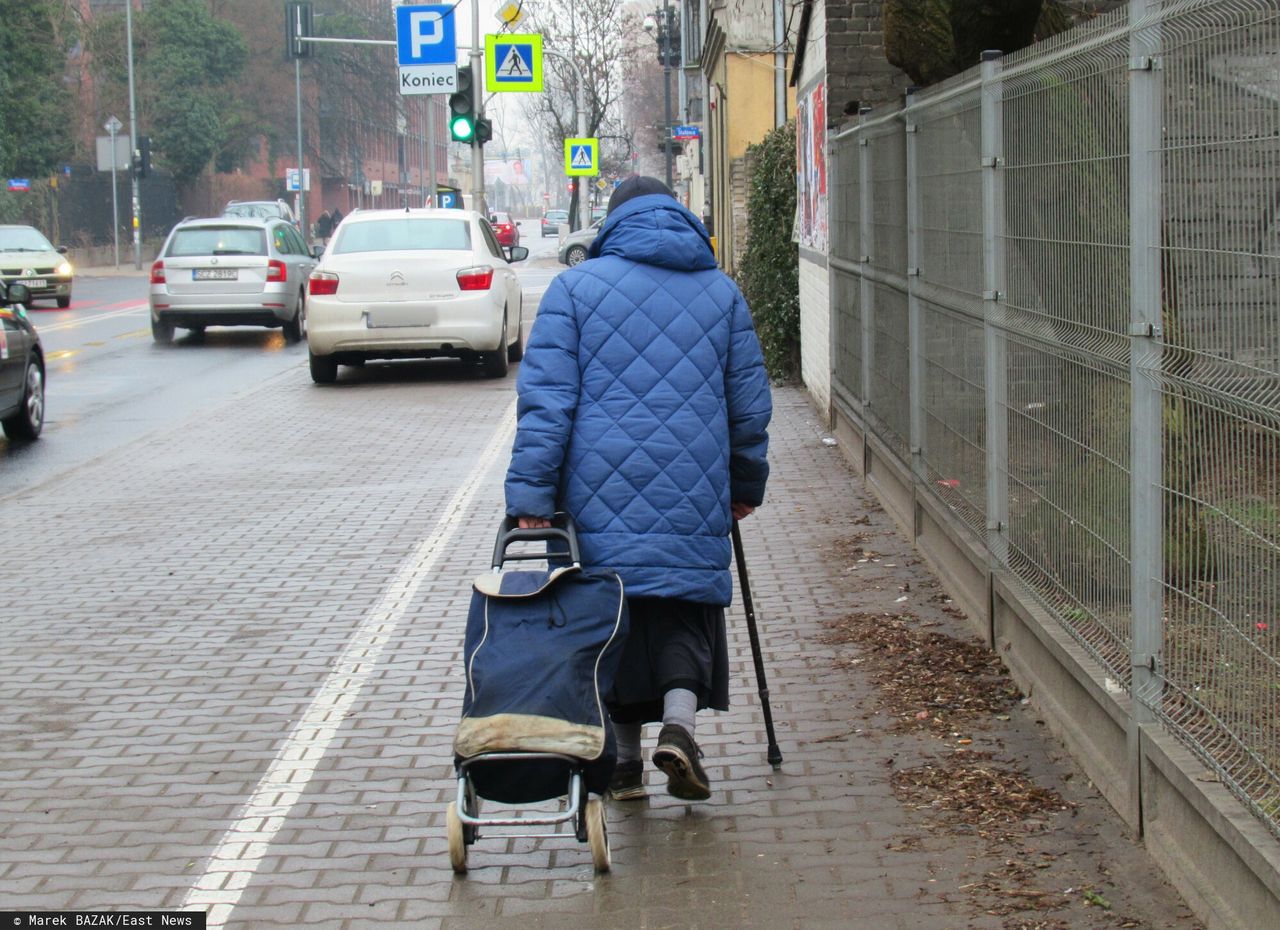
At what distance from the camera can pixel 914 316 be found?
838 centimetres

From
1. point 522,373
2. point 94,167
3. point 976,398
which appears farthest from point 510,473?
point 94,167

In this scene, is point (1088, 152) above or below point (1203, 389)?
above

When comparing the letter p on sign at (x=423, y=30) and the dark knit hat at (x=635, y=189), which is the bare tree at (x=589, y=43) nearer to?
the letter p on sign at (x=423, y=30)

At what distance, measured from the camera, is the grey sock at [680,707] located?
188 inches

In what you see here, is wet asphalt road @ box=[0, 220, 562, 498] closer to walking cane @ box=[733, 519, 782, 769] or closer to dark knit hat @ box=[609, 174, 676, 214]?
walking cane @ box=[733, 519, 782, 769]

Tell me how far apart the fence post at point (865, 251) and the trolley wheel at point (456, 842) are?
6372 mm

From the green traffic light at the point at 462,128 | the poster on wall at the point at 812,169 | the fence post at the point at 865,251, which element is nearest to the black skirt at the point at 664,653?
the fence post at the point at 865,251

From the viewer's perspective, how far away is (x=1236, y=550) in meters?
3.67

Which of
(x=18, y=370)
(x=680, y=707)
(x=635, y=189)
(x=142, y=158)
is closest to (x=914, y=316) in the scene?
(x=635, y=189)

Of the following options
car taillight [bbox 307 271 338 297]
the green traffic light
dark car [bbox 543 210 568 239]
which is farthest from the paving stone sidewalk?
dark car [bbox 543 210 568 239]

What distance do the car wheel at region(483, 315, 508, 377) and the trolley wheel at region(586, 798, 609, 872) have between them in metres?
13.3

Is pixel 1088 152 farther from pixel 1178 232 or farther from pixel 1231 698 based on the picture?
pixel 1231 698

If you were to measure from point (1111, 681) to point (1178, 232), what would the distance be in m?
1.37

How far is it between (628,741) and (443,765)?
0.70 metres
